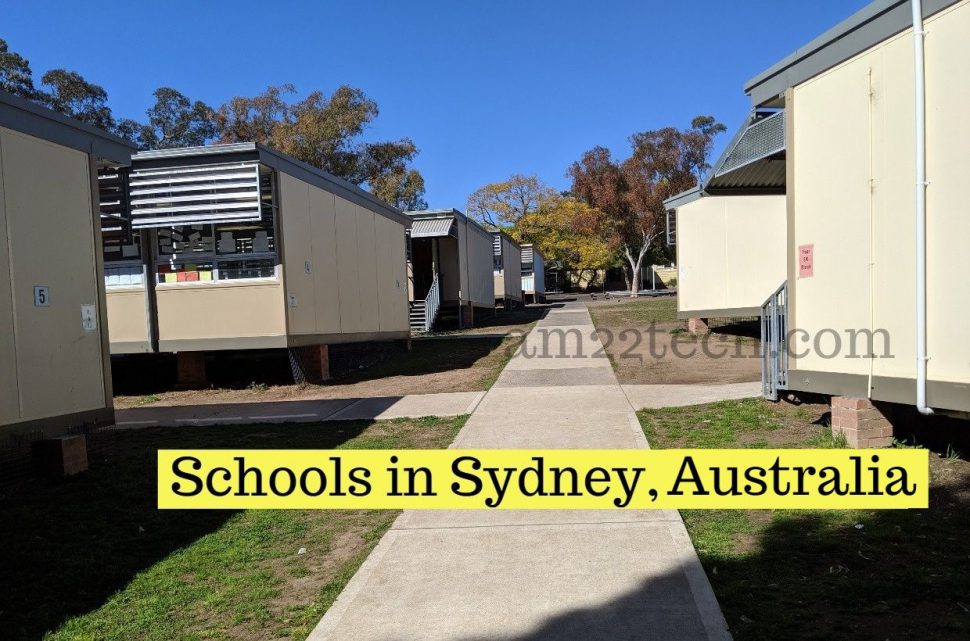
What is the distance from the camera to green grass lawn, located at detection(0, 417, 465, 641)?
11.6ft

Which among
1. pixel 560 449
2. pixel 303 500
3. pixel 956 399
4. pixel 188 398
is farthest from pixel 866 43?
pixel 188 398

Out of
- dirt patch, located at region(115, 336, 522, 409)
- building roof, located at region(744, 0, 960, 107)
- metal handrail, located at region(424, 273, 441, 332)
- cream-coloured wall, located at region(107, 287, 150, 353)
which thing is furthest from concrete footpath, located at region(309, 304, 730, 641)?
metal handrail, located at region(424, 273, 441, 332)

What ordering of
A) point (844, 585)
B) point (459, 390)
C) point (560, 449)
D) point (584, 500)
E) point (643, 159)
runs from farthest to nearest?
1. point (643, 159)
2. point (459, 390)
3. point (560, 449)
4. point (584, 500)
5. point (844, 585)

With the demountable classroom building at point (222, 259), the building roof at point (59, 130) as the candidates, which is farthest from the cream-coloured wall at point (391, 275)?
the building roof at point (59, 130)

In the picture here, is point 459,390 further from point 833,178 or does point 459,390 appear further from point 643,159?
point 643,159

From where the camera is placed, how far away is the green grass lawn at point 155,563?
3523 millimetres

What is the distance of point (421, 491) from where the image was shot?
5520 millimetres

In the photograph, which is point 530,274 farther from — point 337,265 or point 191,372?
point 191,372

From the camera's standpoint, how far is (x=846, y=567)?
3852mm

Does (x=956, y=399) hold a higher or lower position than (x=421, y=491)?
higher

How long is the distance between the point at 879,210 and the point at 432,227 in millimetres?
Result: 16443

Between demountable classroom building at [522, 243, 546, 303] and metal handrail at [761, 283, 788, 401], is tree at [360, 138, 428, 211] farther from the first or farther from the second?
metal handrail at [761, 283, 788, 401]

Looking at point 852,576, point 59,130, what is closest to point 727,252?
point 852,576

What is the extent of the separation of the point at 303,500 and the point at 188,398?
6.21 meters
